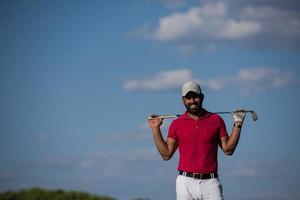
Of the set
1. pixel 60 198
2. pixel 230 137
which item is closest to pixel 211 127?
pixel 230 137

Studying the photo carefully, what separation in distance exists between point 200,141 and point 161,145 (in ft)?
1.90

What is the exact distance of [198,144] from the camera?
29.1 ft

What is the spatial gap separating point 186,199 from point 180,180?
10.5 inches

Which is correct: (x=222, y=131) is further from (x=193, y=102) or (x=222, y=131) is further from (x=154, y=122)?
(x=154, y=122)

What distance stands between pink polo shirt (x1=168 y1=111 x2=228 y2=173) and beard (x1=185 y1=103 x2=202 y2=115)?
4.1 inches

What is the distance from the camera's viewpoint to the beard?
895 cm

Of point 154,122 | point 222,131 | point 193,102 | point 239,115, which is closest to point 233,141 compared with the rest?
point 222,131

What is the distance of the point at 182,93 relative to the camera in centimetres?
898

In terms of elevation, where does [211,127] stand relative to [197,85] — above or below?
below

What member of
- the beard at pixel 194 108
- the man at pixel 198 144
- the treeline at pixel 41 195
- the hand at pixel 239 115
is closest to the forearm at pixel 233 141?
the man at pixel 198 144

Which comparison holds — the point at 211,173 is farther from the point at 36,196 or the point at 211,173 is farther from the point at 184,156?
the point at 36,196

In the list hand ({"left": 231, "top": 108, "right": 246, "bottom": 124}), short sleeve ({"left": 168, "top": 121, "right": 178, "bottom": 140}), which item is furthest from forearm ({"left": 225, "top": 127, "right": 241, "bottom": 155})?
short sleeve ({"left": 168, "top": 121, "right": 178, "bottom": 140})

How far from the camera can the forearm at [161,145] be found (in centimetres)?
916

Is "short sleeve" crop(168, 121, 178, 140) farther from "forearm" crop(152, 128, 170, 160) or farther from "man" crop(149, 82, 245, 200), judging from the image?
"forearm" crop(152, 128, 170, 160)
